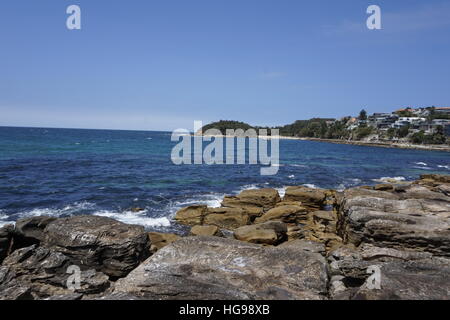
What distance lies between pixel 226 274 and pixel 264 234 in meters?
5.27

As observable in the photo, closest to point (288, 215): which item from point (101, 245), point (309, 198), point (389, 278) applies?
point (309, 198)

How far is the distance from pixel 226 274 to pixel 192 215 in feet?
33.5

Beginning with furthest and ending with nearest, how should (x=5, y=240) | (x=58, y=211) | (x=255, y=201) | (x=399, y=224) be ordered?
(x=255, y=201)
(x=58, y=211)
(x=399, y=224)
(x=5, y=240)

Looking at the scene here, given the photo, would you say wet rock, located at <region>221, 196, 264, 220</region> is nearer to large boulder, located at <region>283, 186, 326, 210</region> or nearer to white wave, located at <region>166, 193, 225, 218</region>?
white wave, located at <region>166, 193, 225, 218</region>

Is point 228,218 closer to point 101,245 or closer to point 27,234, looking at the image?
point 101,245

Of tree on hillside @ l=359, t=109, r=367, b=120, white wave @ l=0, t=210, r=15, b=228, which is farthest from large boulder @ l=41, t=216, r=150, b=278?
tree on hillside @ l=359, t=109, r=367, b=120

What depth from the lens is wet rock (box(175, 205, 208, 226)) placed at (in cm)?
1627

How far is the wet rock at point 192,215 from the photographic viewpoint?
1627cm

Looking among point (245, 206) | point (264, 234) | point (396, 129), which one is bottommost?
point (245, 206)

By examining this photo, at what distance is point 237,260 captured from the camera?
698 centimetres

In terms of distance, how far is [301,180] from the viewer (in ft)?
109

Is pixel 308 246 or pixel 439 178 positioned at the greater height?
pixel 308 246

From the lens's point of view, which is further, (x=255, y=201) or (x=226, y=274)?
(x=255, y=201)

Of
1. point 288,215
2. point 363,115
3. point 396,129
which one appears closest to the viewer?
point 288,215
